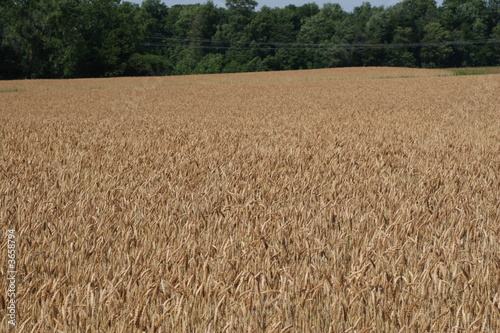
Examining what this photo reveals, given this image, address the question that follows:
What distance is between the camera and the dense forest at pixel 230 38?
62.2 m

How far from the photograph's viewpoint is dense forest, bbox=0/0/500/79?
62.2m

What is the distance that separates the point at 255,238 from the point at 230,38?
344 feet

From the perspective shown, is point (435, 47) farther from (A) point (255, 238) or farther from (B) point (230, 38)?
(A) point (255, 238)

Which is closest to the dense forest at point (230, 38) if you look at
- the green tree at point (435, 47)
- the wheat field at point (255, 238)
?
the green tree at point (435, 47)

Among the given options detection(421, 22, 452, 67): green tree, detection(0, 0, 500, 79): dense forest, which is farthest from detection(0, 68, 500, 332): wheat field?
detection(421, 22, 452, 67): green tree

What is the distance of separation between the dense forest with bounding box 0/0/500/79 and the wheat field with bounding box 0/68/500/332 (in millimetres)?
58892

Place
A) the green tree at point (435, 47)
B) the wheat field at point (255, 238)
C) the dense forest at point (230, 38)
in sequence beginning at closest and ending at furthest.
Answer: the wheat field at point (255, 238) → the dense forest at point (230, 38) → the green tree at point (435, 47)

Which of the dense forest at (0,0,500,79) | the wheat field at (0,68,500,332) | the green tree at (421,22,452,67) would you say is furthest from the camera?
the green tree at (421,22,452,67)

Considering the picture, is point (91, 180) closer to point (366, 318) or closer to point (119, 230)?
point (119, 230)

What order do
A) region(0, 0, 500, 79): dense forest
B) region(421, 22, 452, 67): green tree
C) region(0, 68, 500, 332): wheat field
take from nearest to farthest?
region(0, 68, 500, 332): wheat field → region(0, 0, 500, 79): dense forest → region(421, 22, 452, 67): green tree

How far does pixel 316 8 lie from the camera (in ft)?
433

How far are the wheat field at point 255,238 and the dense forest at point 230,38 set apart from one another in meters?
58.9

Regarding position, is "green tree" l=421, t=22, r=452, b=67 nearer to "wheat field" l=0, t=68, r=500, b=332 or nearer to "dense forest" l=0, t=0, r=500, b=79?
"dense forest" l=0, t=0, r=500, b=79

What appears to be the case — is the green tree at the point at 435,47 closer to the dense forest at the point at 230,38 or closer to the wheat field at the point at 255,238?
the dense forest at the point at 230,38
